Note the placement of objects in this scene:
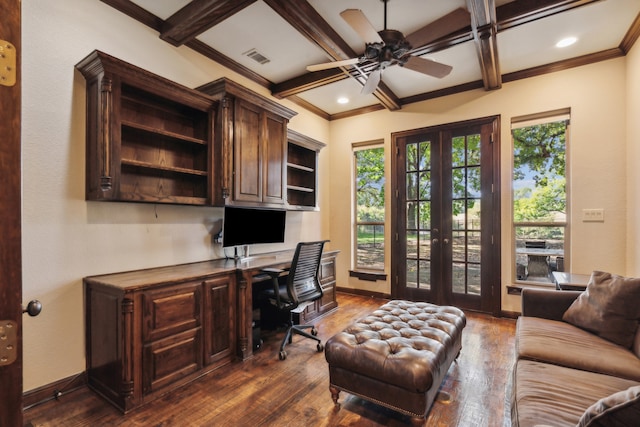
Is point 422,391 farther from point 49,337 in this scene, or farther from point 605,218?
point 605,218

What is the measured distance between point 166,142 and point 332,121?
3.04 m

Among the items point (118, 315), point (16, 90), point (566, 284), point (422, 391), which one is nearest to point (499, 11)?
point (566, 284)

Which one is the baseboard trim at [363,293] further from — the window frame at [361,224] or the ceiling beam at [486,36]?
the ceiling beam at [486,36]

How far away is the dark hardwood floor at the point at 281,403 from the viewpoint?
188 cm

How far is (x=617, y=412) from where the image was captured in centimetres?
80

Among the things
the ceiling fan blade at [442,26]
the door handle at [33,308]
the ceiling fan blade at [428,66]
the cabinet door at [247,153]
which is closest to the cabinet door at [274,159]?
the cabinet door at [247,153]

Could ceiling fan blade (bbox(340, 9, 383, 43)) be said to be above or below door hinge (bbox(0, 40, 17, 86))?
above

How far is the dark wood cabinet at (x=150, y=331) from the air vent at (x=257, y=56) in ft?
7.71

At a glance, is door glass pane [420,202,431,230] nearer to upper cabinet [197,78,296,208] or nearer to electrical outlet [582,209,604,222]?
electrical outlet [582,209,604,222]

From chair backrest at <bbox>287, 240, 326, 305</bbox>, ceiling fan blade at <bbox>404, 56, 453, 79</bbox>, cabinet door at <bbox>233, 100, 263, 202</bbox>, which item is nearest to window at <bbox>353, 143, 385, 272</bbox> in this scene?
chair backrest at <bbox>287, 240, 326, 305</bbox>

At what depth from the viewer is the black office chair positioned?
282 centimetres

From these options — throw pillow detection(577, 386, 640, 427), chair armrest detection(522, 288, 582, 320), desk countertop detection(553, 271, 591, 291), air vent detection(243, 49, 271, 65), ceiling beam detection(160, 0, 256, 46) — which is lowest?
chair armrest detection(522, 288, 582, 320)

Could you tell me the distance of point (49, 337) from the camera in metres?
2.13

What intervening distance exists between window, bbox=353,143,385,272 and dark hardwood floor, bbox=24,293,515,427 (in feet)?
7.57
